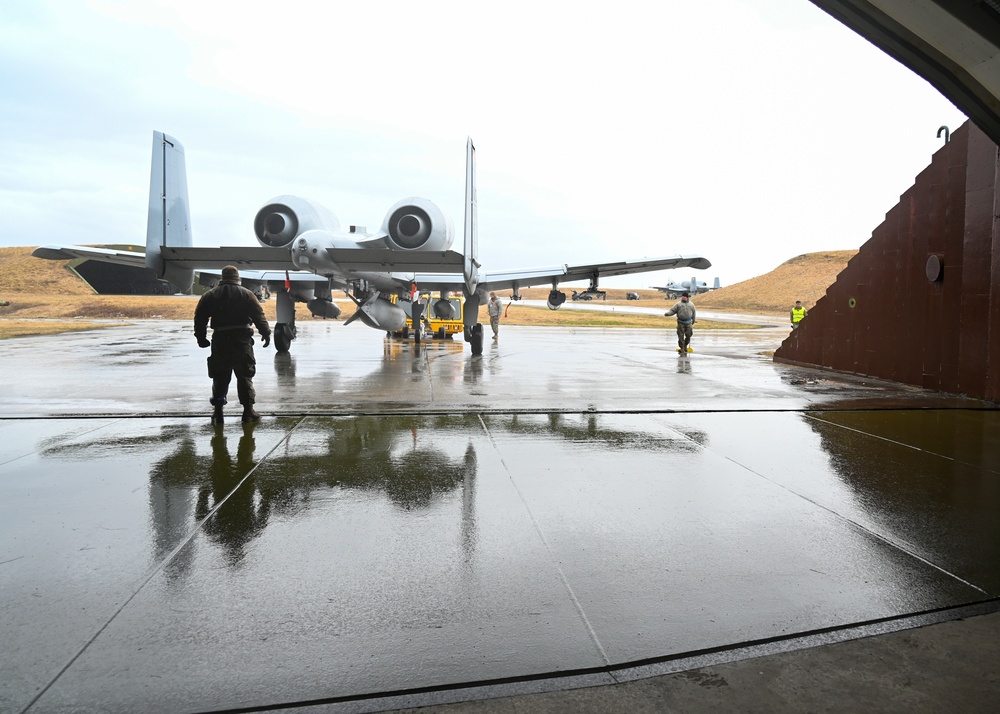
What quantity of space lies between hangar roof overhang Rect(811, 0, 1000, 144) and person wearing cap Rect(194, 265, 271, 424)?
630 centimetres

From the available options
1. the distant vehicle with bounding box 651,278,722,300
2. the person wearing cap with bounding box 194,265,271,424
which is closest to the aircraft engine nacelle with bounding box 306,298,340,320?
the person wearing cap with bounding box 194,265,271,424

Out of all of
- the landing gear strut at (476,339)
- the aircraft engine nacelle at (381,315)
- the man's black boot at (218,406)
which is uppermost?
the aircraft engine nacelle at (381,315)

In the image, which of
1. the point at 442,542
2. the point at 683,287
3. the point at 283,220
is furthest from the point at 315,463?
the point at 683,287

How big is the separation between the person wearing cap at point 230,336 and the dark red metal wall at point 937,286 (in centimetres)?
1030

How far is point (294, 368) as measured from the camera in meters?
13.0

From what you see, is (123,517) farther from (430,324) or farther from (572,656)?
(430,324)

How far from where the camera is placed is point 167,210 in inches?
485

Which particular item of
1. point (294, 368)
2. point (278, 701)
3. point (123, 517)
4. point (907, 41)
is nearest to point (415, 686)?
point (278, 701)

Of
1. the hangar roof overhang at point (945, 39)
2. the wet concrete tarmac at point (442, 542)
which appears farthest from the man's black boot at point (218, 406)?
the hangar roof overhang at point (945, 39)

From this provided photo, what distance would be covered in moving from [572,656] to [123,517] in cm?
312

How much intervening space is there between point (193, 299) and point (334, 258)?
65.9 metres

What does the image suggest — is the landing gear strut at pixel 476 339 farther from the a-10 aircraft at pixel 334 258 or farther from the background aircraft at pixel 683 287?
the background aircraft at pixel 683 287

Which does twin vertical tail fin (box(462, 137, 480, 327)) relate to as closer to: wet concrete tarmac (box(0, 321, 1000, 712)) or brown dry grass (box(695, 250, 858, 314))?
wet concrete tarmac (box(0, 321, 1000, 712))

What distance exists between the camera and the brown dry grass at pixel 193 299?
159 feet
